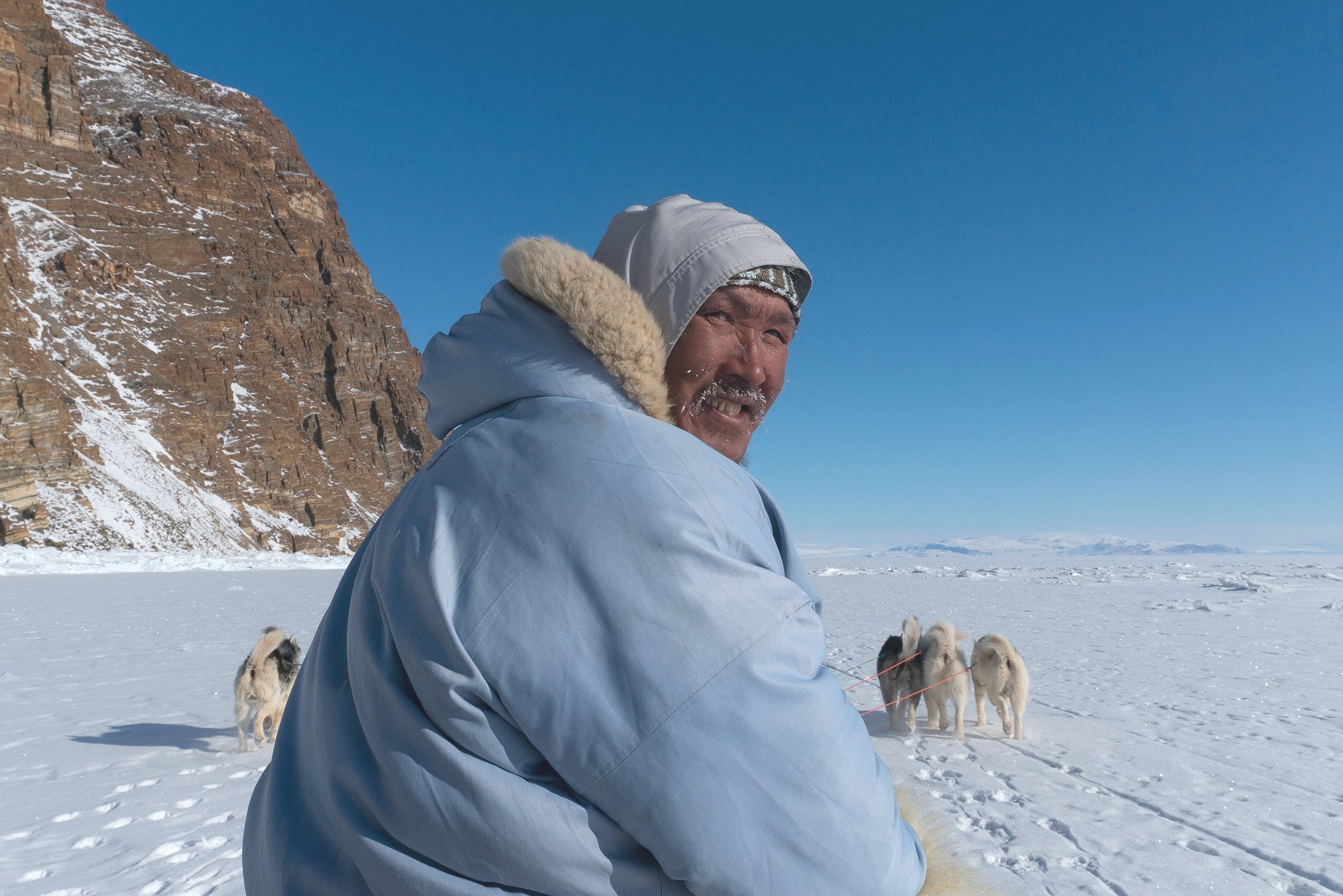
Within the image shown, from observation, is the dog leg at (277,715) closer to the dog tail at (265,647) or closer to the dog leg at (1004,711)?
the dog tail at (265,647)

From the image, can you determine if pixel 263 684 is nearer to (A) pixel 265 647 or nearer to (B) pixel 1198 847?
(A) pixel 265 647

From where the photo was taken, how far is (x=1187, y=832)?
4.47 metres

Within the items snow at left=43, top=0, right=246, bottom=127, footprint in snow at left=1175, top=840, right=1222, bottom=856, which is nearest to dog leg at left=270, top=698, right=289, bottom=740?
footprint in snow at left=1175, top=840, right=1222, bottom=856

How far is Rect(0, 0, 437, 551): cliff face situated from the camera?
41.8 meters

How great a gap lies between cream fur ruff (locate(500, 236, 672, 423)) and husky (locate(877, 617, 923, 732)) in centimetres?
691

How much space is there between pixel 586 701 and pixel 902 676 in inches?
286

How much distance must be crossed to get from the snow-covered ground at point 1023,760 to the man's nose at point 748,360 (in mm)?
3596

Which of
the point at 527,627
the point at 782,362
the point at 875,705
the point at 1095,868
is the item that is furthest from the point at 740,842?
the point at 875,705

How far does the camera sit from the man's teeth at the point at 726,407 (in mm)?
1502

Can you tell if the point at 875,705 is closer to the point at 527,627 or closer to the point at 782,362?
the point at 782,362

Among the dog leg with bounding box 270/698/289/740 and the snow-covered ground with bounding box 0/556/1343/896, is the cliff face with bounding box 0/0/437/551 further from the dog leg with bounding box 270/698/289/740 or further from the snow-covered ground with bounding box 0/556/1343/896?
the dog leg with bounding box 270/698/289/740

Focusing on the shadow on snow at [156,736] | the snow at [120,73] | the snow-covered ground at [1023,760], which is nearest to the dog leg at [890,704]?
the snow-covered ground at [1023,760]

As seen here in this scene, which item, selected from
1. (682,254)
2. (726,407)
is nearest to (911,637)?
(726,407)

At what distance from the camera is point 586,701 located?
87 centimetres
